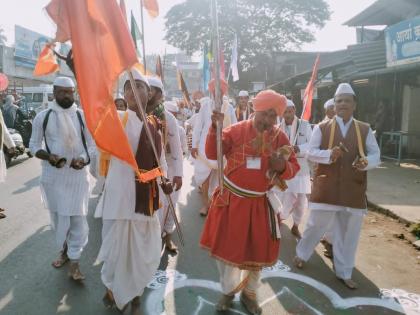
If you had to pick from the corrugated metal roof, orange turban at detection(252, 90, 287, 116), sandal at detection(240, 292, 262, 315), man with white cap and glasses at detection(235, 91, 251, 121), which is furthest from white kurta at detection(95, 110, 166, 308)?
the corrugated metal roof

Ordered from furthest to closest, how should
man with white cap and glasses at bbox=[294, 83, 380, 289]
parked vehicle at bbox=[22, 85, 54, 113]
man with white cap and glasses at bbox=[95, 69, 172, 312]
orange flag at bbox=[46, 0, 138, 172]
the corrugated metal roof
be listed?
parked vehicle at bbox=[22, 85, 54, 113]
the corrugated metal roof
man with white cap and glasses at bbox=[294, 83, 380, 289]
man with white cap and glasses at bbox=[95, 69, 172, 312]
orange flag at bbox=[46, 0, 138, 172]

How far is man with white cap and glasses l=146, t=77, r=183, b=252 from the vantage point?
448 centimetres

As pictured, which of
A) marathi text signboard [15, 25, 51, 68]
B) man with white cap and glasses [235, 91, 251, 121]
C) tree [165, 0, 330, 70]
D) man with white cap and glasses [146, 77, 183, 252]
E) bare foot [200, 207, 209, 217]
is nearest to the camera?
man with white cap and glasses [146, 77, 183, 252]

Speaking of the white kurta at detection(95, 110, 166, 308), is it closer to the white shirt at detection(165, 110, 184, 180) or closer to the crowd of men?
the crowd of men

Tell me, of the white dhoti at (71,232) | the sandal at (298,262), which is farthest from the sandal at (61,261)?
the sandal at (298,262)

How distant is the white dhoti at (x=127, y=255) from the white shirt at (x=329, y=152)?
182cm

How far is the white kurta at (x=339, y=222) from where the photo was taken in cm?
425

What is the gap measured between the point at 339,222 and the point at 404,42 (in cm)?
887

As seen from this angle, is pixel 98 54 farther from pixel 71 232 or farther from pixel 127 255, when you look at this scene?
pixel 71 232

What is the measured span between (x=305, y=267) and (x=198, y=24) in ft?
120

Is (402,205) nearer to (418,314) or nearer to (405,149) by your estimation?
(418,314)

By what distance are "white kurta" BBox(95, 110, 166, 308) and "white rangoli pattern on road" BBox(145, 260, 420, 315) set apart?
36 centimetres

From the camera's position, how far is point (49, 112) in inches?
170

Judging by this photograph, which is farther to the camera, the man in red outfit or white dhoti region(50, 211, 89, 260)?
white dhoti region(50, 211, 89, 260)
